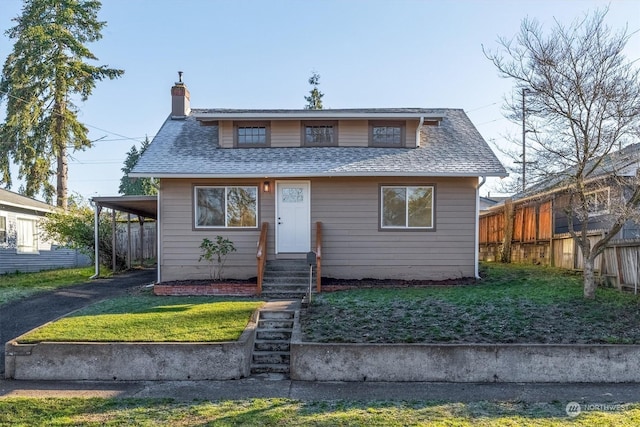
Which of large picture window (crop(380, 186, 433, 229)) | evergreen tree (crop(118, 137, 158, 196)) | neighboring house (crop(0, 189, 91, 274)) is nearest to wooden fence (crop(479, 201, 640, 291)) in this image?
large picture window (crop(380, 186, 433, 229))

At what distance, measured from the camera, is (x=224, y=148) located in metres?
12.0

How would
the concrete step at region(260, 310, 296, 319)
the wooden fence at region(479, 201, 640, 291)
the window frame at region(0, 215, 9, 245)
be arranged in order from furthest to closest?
1. the window frame at region(0, 215, 9, 245)
2. the wooden fence at region(479, 201, 640, 291)
3. the concrete step at region(260, 310, 296, 319)

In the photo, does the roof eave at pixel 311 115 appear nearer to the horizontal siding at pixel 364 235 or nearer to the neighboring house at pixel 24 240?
the horizontal siding at pixel 364 235

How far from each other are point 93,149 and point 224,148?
15666mm

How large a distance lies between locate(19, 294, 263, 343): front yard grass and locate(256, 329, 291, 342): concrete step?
1.02 ft

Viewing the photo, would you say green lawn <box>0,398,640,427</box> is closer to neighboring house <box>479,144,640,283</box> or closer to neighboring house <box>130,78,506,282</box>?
neighboring house <box>479,144,640,283</box>

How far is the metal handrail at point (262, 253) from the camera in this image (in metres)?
9.81

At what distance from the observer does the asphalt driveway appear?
7.87 metres

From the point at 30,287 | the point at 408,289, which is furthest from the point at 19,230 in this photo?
the point at 408,289

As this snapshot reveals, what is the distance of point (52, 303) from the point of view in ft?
31.6

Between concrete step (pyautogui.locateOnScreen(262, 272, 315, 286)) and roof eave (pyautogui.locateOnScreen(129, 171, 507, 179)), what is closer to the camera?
concrete step (pyautogui.locateOnScreen(262, 272, 315, 286))

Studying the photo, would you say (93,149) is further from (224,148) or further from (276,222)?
(276,222)

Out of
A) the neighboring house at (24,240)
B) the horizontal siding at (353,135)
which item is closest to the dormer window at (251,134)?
the horizontal siding at (353,135)

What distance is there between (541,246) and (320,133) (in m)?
7.89
